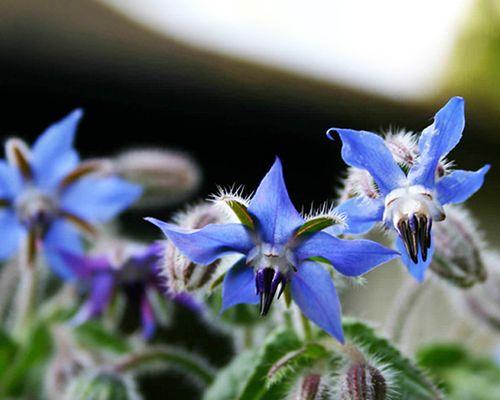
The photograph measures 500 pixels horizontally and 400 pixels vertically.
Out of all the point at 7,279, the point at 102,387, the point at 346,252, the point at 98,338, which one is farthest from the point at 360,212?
the point at 7,279

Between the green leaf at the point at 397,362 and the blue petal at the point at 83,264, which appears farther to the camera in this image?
the blue petal at the point at 83,264

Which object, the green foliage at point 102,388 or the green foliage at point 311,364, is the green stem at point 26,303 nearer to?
the green foliage at point 102,388

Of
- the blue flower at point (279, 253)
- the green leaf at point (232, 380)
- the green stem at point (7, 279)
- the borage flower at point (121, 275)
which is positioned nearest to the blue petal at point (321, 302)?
the blue flower at point (279, 253)

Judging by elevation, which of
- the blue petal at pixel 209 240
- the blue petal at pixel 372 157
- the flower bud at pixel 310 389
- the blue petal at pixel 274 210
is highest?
the blue petal at pixel 372 157

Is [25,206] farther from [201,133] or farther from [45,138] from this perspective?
[201,133]

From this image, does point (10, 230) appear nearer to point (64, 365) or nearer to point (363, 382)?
point (64, 365)

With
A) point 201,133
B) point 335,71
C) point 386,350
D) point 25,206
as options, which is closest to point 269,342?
point 386,350

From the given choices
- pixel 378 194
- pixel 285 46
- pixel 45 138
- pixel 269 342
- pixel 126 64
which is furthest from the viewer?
pixel 285 46
